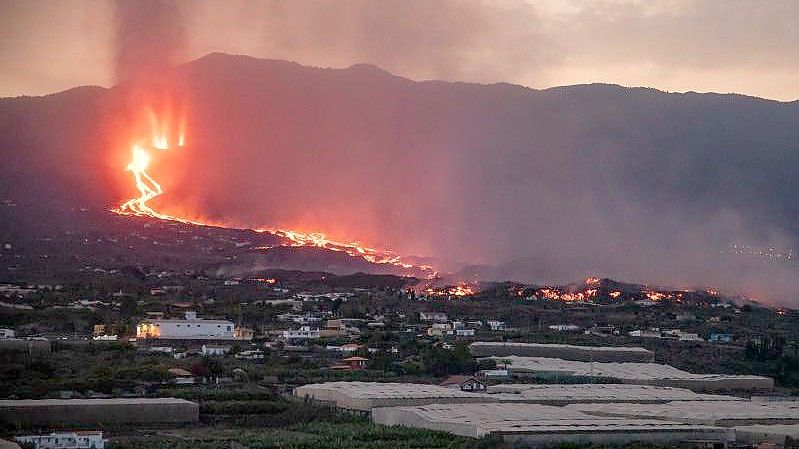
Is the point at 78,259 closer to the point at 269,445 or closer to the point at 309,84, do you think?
the point at 309,84

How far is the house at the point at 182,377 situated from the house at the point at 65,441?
14.6 m

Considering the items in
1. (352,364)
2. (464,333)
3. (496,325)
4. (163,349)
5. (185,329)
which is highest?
(496,325)

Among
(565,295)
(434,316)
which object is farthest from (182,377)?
(565,295)

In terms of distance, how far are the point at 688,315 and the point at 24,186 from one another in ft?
165

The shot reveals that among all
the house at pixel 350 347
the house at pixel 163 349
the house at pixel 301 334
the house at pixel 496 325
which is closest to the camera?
the house at pixel 163 349

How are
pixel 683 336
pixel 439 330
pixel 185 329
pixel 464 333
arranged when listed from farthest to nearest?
pixel 683 336 < pixel 464 333 < pixel 439 330 < pixel 185 329

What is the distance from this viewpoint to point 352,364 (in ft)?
196

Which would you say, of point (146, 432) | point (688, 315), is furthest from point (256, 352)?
point (688, 315)

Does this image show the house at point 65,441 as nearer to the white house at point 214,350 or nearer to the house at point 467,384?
the house at point 467,384

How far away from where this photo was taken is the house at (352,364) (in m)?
58.8

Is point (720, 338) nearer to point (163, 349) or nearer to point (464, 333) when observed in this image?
point (464, 333)

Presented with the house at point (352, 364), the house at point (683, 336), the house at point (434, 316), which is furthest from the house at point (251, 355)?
the house at point (683, 336)

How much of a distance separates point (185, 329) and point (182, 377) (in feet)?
44.9

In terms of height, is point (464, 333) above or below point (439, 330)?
below
